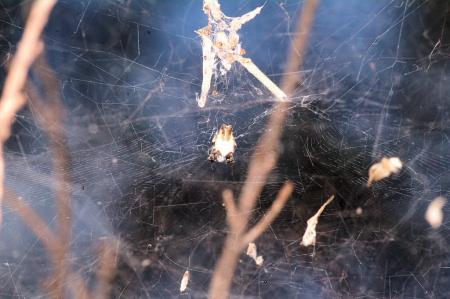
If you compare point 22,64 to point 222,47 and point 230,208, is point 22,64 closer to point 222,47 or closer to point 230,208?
point 222,47

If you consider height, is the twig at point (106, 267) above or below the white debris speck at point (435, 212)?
below

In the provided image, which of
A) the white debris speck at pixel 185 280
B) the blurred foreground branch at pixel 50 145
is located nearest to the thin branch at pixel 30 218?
the blurred foreground branch at pixel 50 145

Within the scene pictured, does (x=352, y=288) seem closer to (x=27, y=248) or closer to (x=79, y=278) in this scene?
(x=79, y=278)

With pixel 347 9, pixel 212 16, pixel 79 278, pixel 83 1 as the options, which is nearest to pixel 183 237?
pixel 79 278

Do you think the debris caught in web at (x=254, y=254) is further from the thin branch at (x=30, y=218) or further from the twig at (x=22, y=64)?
the twig at (x=22, y=64)

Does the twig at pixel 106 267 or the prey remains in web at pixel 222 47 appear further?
the twig at pixel 106 267

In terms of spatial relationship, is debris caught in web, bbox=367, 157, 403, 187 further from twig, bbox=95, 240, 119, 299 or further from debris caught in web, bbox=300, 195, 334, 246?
twig, bbox=95, 240, 119, 299

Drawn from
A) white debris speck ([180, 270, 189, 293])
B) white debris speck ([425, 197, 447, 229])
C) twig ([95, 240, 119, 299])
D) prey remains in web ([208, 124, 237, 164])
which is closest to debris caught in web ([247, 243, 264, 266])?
white debris speck ([180, 270, 189, 293])
